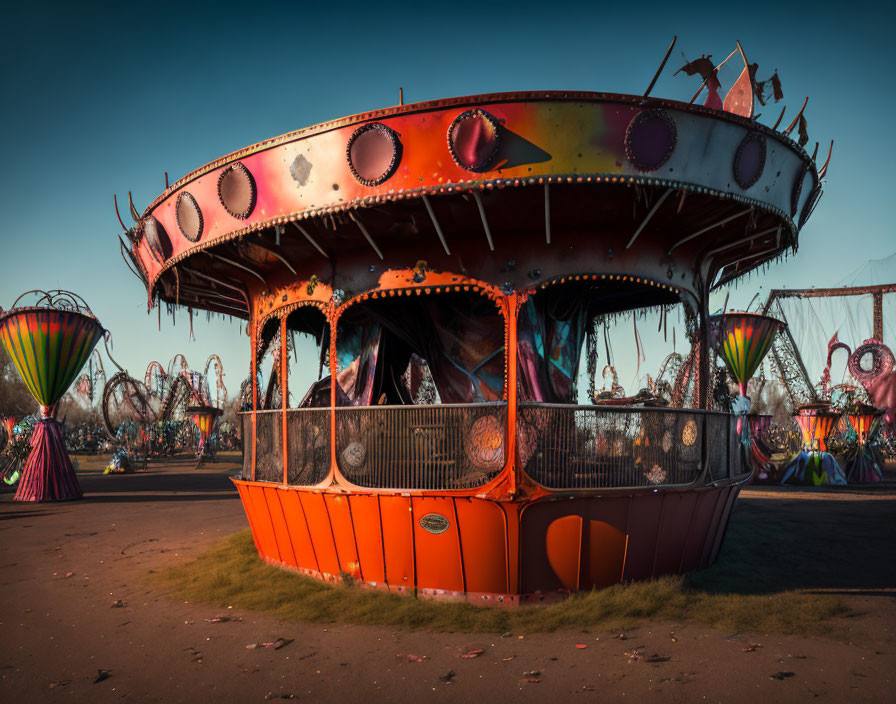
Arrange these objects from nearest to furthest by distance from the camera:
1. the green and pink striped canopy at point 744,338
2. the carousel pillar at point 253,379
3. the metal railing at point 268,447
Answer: the metal railing at point 268,447 < the carousel pillar at point 253,379 < the green and pink striped canopy at point 744,338

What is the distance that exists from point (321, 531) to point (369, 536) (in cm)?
78

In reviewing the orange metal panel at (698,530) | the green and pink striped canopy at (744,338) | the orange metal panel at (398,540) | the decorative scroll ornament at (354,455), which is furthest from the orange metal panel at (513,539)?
the green and pink striped canopy at (744,338)

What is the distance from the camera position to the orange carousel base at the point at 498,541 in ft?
19.7

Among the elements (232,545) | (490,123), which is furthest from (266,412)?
(490,123)

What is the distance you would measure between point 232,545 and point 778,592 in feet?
24.4

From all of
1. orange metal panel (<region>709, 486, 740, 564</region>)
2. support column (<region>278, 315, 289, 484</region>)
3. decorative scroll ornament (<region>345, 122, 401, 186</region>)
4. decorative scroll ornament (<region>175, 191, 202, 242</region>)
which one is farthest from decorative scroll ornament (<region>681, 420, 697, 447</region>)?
decorative scroll ornament (<region>175, 191, 202, 242</region>)

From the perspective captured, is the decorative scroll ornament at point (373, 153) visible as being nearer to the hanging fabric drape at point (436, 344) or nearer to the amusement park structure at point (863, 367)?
the hanging fabric drape at point (436, 344)

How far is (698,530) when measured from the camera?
7227 mm

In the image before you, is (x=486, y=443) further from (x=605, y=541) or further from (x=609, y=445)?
(x=605, y=541)

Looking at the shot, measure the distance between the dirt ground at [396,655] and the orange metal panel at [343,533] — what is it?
3.43 ft

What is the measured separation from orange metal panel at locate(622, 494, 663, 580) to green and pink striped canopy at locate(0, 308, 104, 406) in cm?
1604

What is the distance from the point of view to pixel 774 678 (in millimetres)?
4410

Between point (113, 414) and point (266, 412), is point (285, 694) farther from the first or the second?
point (113, 414)

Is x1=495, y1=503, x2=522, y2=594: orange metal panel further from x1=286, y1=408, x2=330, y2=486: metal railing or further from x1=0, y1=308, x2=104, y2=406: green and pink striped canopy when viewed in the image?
x1=0, y1=308, x2=104, y2=406: green and pink striped canopy
